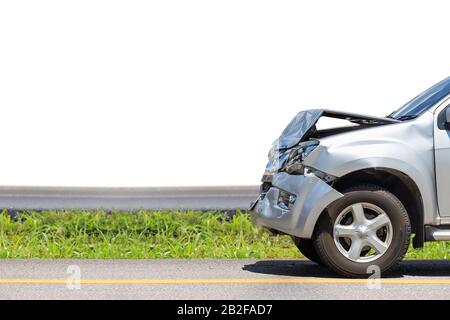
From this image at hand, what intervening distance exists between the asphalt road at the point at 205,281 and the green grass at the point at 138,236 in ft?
2.41

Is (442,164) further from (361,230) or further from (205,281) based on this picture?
(205,281)

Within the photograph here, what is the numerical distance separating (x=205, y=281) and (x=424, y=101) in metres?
2.43

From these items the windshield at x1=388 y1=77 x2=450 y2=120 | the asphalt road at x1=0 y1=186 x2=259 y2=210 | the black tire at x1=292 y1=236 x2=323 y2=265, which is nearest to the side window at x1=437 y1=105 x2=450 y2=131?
the windshield at x1=388 y1=77 x2=450 y2=120

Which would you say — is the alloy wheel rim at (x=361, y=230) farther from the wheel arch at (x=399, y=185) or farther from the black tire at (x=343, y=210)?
the wheel arch at (x=399, y=185)

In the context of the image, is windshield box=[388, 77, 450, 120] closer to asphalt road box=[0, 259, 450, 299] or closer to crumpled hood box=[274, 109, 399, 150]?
crumpled hood box=[274, 109, 399, 150]

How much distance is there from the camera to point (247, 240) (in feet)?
34.7

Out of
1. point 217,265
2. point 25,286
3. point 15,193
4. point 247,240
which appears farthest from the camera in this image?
point 15,193

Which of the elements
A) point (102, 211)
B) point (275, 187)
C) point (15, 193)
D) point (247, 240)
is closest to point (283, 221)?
point (275, 187)

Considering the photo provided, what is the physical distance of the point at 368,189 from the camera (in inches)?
319

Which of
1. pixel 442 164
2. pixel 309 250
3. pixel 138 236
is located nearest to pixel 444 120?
pixel 442 164

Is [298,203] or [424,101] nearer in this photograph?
[298,203]

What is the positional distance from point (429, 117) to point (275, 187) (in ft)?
4.43

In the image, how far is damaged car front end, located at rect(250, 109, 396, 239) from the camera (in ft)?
26.4
